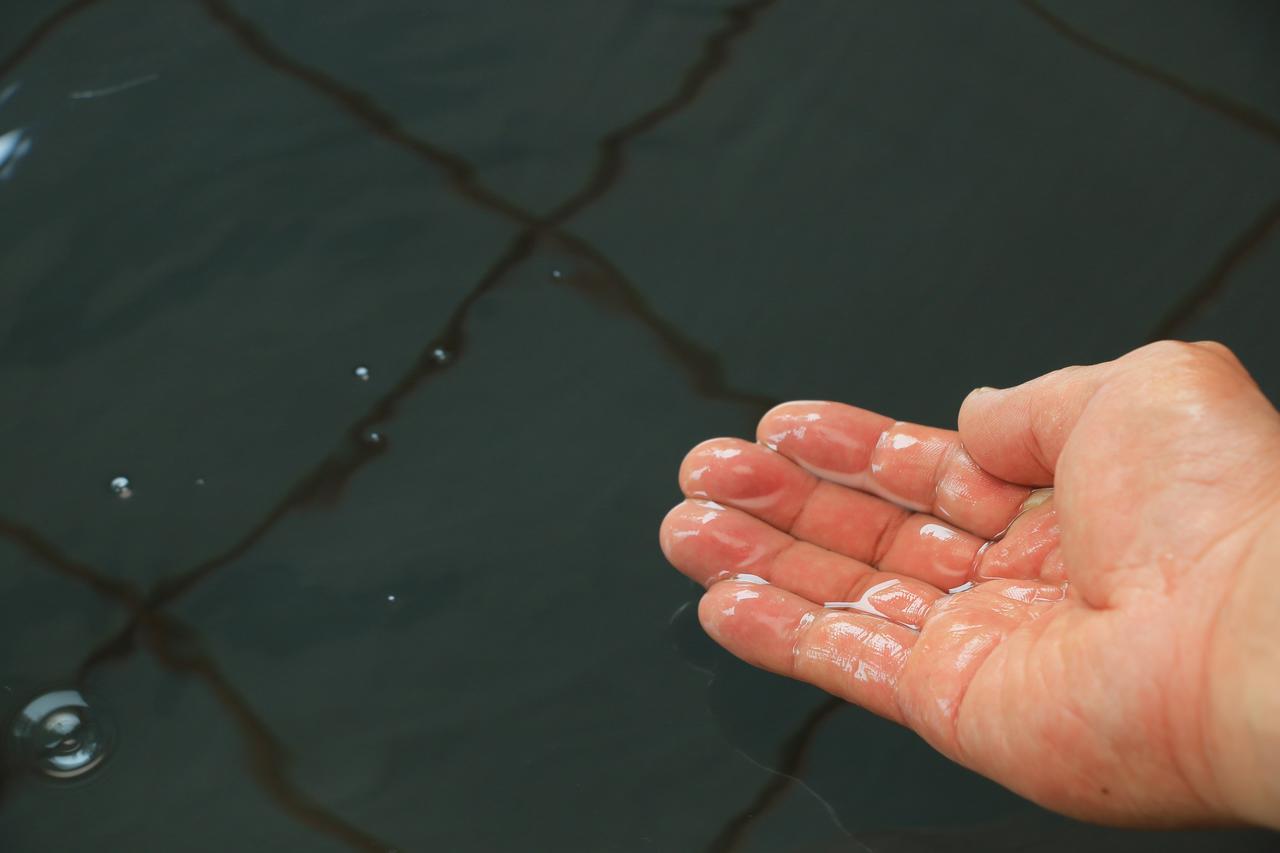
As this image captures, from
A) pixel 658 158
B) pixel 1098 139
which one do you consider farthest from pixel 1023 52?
pixel 658 158

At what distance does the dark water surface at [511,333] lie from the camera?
34.0 inches

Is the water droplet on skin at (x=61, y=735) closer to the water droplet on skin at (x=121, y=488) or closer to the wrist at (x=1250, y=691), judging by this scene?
the water droplet on skin at (x=121, y=488)

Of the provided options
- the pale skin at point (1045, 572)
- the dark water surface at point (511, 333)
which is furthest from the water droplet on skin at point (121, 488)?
the pale skin at point (1045, 572)

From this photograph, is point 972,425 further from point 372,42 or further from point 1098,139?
point 372,42

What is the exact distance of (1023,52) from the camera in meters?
1.23

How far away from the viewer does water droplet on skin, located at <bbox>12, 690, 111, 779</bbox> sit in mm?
870

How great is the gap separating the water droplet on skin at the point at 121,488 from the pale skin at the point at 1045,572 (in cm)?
47

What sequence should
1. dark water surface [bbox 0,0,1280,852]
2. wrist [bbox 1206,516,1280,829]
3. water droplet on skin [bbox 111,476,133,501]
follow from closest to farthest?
wrist [bbox 1206,516,1280,829] < dark water surface [bbox 0,0,1280,852] < water droplet on skin [bbox 111,476,133,501]

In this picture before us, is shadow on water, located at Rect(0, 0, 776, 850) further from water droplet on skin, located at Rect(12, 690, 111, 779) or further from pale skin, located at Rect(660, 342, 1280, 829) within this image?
pale skin, located at Rect(660, 342, 1280, 829)

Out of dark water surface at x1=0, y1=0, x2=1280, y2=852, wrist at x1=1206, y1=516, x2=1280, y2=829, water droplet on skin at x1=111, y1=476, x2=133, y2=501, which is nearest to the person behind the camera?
wrist at x1=1206, y1=516, x2=1280, y2=829

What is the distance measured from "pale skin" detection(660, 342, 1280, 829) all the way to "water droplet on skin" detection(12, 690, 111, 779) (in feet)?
1.50

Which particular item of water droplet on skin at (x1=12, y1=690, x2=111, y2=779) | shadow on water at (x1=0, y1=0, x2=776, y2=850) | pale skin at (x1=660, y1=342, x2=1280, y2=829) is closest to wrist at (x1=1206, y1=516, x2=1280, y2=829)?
pale skin at (x1=660, y1=342, x2=1280, y2=829)

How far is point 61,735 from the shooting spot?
879 mm

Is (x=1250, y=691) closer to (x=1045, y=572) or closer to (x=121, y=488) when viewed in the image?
(x=1045, y=572)
